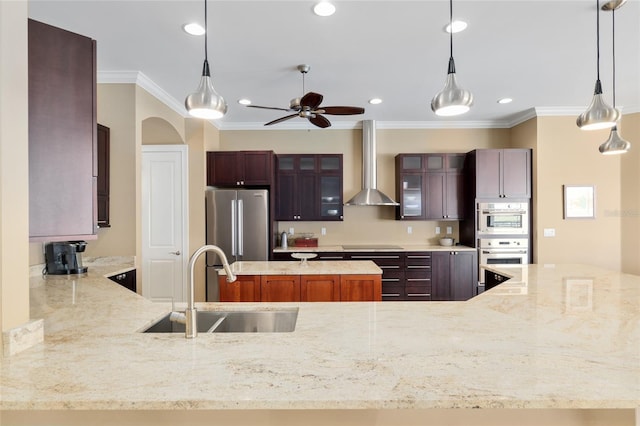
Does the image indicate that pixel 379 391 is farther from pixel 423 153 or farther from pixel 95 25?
pixel 423 153

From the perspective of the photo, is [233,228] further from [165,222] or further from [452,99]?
[452,99]

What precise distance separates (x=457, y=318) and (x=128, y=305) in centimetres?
172

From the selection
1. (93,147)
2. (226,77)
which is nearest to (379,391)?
(93,147)

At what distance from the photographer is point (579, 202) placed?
15.4ft

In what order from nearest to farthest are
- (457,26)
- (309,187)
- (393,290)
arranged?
1. (457,26)
2. (393,290)
3. (309,187)

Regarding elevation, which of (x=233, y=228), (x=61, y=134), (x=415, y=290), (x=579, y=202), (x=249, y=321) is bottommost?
(x=415, y=290)

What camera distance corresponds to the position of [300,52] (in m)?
3.03

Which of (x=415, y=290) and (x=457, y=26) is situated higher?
(x=457, y=26)

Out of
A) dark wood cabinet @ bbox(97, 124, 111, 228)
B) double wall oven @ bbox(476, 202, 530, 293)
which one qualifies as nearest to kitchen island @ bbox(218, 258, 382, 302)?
dark wood cabinet @ bbox(97, 124, 111, 228)

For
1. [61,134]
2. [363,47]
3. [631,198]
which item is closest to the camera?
[61,134]

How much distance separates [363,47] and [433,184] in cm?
276

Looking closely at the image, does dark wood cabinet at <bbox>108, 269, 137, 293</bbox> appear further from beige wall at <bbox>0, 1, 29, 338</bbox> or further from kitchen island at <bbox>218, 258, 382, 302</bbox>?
beige wall at <bbox>0, 1, 29, 338</bbox>

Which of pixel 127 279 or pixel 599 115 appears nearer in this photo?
pixel 599 115

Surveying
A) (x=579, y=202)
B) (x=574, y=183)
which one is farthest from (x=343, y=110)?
(x=579, y=202)
